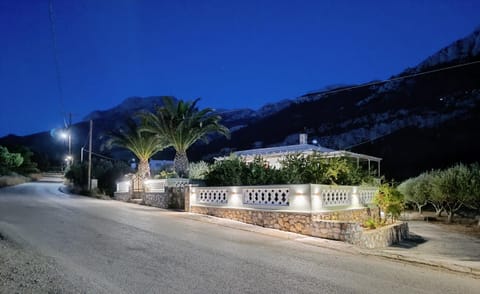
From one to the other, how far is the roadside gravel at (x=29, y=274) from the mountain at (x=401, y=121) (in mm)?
27249

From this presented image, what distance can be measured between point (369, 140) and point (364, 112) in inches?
643

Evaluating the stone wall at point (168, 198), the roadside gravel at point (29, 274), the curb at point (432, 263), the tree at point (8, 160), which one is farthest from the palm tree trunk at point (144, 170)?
the tree at point (8, 160)

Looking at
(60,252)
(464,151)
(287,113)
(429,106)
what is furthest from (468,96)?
(60,252)

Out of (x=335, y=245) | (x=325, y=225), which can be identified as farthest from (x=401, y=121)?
(x=335, y=245)

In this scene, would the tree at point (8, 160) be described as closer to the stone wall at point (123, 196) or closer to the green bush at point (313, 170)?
Result: the stone wall at point (123, 196)

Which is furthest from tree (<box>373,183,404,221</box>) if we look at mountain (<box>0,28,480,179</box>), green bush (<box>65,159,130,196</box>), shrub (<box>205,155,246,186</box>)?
green bush (<box>65,159,130,196</box>)

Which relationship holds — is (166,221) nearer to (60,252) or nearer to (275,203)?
(275,203)

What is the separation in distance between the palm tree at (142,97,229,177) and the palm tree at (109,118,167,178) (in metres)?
2.09

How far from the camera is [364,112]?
2635 inches

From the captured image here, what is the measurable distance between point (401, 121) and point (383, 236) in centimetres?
4884

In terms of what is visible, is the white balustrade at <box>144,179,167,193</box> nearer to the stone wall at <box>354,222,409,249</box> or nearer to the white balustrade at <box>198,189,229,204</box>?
the white balustrade at <box>198,189,229,204</box>

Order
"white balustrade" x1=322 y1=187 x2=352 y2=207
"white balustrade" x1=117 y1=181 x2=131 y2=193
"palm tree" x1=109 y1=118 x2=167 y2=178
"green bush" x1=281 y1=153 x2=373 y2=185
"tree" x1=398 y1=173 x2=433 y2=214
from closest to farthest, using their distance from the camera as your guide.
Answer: "white balustrade" x1=322 y1=187 x2=352 y2=207 < "green bush" x1=281 y1=153 x2=373 y2=185 < "tree" x1=398 y1=173 x2=433 y2=214 < "white balustrade" x1=117 y1=181 x2=131 y2=193 < "palm tree" x1=109 y1=118 x2=167 y2=178

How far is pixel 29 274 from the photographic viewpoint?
6.22 m

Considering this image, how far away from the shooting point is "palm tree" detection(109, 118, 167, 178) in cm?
2658
